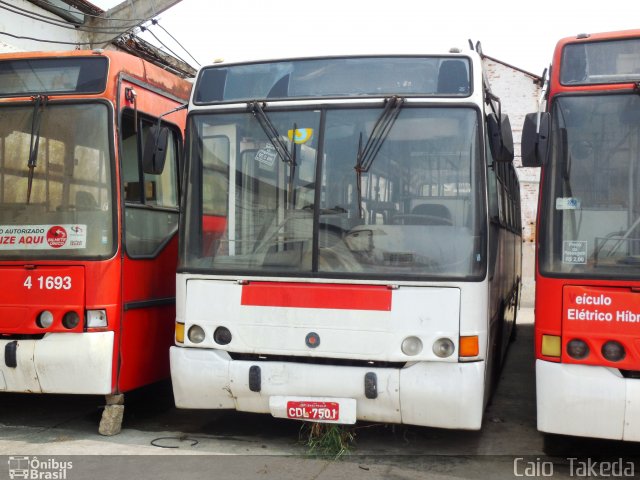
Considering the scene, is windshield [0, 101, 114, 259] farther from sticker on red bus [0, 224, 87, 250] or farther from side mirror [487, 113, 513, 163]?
side mirror [487, 113, 513, 163]

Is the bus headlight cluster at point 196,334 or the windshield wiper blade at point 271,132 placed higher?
the windshield wiper blade at point 271,132

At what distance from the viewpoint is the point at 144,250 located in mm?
6371

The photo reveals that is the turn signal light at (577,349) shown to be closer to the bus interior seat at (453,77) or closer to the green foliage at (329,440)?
the green foliage at (329,440)

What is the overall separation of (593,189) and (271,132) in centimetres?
239

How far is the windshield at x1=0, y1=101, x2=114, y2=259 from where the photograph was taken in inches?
233

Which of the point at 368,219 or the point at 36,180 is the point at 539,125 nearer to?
the point at 368,219

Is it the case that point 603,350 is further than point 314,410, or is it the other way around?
point 314,410

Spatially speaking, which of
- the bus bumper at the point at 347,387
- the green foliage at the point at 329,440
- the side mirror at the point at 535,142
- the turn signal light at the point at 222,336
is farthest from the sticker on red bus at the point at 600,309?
the turn signal light at the point at 222,336

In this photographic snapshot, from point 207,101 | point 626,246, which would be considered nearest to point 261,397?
point 207,101

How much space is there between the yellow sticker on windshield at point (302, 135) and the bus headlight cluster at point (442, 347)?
5.91 feet

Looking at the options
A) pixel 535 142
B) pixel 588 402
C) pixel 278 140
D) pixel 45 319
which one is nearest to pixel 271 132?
pixel 278 140

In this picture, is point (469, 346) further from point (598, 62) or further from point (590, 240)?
point (598, 62)

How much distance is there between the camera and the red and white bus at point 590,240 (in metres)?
4.74

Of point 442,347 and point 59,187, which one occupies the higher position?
point 59,187
